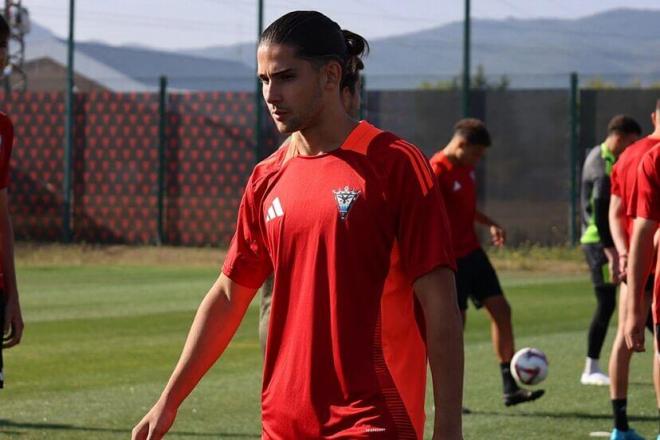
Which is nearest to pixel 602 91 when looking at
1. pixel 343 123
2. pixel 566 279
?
pixel 566 279

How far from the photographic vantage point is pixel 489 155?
1232 inches

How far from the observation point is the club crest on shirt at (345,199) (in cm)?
438

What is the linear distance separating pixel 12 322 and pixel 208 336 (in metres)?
2.04

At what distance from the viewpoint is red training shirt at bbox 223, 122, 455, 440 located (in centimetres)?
436

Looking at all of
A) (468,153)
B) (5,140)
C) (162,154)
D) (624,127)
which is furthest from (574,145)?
(5,140)

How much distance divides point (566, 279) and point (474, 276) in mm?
13855

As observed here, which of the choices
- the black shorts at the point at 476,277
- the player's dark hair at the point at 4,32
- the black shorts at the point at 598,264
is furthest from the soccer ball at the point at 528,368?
the player's dark hair at the point at 4,32

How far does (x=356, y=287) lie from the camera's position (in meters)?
4.41

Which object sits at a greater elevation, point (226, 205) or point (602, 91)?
point (602, 91)

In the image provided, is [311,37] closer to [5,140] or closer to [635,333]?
[5,140]

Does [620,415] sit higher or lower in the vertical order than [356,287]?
lower

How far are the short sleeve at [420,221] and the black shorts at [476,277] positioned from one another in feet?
25.3

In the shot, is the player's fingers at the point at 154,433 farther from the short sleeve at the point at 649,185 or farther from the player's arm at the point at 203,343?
the short sleeve at the point at 649,185

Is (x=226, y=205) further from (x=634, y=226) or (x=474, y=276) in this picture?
(x=634, y=226)
